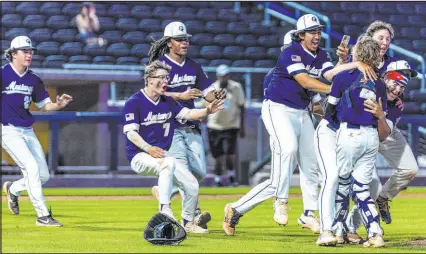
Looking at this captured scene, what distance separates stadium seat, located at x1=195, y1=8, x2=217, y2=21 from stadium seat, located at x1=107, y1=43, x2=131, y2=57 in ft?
7.69

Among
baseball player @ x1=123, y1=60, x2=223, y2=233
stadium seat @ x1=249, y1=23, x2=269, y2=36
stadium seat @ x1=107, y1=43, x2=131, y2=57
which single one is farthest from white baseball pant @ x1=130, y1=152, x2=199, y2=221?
stadium seat @ x1=249, y1=23, x2=269, y2=36

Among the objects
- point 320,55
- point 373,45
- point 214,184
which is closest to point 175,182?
point 320,55

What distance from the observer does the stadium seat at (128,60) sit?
21555mm

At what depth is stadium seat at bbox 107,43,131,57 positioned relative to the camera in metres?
22.2

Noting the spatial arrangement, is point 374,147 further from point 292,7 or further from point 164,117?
point 292,7

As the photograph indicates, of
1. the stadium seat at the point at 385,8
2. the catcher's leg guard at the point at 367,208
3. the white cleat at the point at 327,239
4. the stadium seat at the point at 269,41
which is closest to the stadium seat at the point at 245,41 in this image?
the stadium seat at the point at 269,41

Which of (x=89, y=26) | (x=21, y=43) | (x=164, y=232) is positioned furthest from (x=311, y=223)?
(x=89, y=26)

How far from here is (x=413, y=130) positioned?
17109 millimetres

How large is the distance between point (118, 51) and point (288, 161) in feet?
46.2

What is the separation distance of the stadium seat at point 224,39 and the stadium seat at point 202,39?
13 cm

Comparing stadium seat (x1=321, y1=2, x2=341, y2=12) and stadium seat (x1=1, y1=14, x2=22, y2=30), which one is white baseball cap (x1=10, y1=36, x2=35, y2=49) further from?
stadium seat (x1=321, y1=2, x2=341, y2=12)

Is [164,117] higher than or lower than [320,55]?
lower

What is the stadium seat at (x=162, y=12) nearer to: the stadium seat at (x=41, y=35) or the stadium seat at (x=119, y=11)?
the stadium seat at (x=119, y=11)

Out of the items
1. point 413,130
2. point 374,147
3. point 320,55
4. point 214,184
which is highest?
point 320,55
